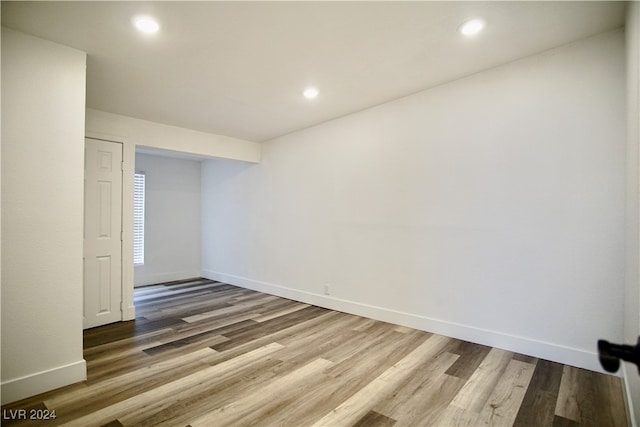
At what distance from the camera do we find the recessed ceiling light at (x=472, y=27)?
2.17m

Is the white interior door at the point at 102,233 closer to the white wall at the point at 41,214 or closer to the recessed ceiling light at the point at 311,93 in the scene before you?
the white wall at the point at 41,214

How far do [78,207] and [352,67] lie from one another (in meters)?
2.64

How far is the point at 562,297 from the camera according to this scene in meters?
2.51

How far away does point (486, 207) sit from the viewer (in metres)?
2.91

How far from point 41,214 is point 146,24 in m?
1.61

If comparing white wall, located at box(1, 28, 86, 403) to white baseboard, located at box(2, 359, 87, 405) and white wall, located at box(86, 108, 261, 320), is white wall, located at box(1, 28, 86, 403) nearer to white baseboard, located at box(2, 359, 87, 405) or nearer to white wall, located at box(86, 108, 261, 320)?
white baseboard, located at box(2, 359, 87, 405)

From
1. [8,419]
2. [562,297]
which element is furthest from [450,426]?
[8,419]

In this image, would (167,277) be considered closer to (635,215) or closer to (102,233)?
(102,233)

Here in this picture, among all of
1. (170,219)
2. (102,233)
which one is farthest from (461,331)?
(170,219)

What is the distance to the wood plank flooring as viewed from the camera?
6.25 ft

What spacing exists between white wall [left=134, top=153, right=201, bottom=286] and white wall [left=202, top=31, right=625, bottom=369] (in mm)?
3059

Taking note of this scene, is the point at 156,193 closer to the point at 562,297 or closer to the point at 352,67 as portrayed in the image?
the point at 352,67

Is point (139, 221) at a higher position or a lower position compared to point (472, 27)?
lower

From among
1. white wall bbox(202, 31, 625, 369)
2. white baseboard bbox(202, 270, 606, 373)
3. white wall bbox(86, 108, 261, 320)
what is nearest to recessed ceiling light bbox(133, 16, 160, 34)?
white wall bbox(86, 108, 261, 320)
